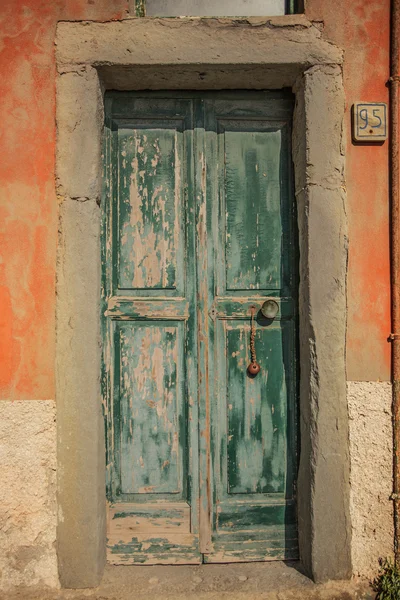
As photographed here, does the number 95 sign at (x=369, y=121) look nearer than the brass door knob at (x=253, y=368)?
Yes

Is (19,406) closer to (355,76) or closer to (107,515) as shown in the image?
(107,515)

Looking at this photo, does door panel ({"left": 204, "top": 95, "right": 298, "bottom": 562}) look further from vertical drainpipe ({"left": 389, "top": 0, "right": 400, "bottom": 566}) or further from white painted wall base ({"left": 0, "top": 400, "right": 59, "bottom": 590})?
white painted wall base ({"left": 0, "top": 400, "right": 59, "bottom": 590})

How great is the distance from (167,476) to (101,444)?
0.40 metres

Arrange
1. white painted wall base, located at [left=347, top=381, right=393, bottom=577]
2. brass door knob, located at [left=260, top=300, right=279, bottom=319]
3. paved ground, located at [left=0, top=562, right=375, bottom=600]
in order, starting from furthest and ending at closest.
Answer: brass door knob, located at [left=260, top=300, right=279, bottom=319] < white painted wall base, located at [left=347, top=381, right=393, bottom=577] < paved ground, located at [left=0, top=562, right=375, bottom=600]

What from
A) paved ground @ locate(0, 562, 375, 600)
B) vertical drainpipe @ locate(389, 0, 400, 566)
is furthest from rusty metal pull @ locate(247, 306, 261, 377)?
paved ground @ locate(0, 562, 375, 600)

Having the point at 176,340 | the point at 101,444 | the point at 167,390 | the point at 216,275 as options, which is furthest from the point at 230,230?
the point at 101,444

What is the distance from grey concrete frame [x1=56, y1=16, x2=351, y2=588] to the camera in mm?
2436

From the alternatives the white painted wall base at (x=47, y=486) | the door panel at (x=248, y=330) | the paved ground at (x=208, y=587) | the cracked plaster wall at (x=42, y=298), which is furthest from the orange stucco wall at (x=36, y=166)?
the paved ground at (x=208, y=587)

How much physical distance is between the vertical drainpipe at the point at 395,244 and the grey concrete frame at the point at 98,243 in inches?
9.9

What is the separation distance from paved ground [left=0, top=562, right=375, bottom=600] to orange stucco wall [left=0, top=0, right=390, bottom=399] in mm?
973

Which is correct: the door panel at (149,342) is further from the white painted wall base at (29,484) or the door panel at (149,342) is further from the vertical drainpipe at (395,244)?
the vertical drainpipe at (395,244)

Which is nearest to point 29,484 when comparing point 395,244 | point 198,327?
point 198,327

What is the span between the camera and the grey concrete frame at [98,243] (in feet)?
7.99

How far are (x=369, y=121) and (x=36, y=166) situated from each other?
1.69 metres
